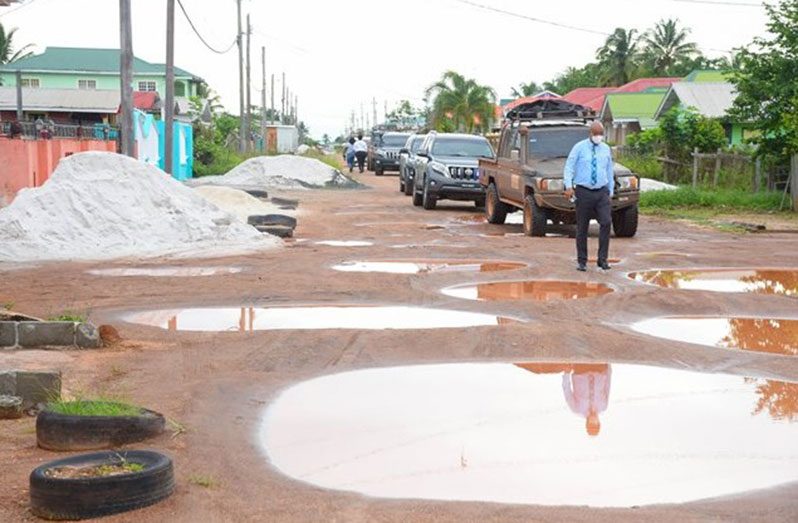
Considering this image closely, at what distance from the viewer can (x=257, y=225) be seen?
1978 cm

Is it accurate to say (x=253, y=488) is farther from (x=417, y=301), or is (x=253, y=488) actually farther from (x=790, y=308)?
(x=790, y=308)

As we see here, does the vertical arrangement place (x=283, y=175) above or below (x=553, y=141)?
below

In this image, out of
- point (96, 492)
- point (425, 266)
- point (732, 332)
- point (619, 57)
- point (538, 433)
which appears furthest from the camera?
point (619, 57)

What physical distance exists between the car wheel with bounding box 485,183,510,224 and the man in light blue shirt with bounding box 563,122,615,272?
785 centimetres

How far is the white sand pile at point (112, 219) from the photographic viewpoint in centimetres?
1633

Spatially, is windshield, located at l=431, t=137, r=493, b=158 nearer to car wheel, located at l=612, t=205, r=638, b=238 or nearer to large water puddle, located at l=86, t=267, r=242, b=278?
car wheel, located at l=612, t=205, r=638, b=238

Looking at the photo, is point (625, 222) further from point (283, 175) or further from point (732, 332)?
point (283, 175)

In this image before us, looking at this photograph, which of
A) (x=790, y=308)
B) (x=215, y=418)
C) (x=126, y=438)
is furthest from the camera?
(x=790, y=308)

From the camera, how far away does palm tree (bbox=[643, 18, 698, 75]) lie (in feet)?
271

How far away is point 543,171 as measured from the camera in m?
19.2

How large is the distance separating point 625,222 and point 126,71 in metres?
11.3

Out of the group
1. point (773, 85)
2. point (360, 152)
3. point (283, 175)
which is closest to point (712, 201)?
point (773, 85)

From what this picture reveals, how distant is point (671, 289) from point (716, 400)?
467cm

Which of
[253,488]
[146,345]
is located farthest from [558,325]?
[253,488]
